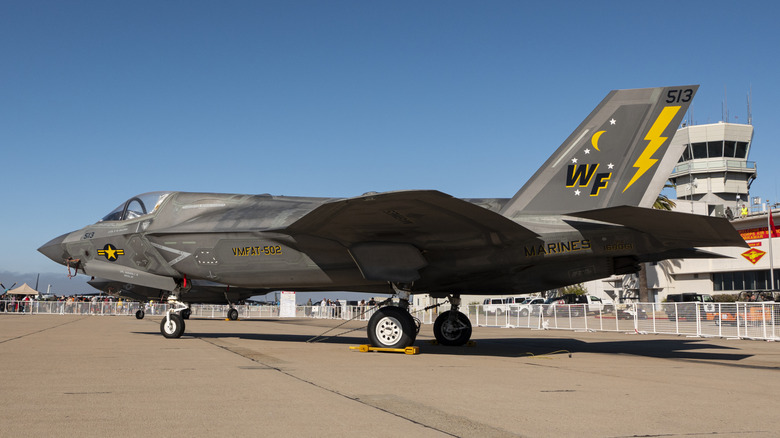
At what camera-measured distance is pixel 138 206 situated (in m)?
16.8

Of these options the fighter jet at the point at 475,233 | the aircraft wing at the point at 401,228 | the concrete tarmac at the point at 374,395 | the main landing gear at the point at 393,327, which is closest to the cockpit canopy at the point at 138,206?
the fighter jet at the point at 475,233

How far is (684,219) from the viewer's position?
10.6 metres

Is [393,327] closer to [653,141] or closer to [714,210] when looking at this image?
[653,141]

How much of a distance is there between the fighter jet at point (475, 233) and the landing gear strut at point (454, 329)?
0.03 meters

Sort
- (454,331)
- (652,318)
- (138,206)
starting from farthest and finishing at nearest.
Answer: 1. (652,318)
2. (138,206)
3. (454,331)

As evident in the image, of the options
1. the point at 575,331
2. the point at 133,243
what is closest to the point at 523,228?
the point at 133,243

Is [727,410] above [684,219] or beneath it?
beneath

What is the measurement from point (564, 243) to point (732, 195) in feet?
256

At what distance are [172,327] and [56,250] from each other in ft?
13.5

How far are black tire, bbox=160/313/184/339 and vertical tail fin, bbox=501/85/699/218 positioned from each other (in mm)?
8842

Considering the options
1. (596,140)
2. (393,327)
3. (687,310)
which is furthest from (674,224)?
(687,310)

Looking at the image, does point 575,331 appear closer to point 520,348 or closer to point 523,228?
point 520,348

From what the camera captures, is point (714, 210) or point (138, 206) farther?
point (714, 210)

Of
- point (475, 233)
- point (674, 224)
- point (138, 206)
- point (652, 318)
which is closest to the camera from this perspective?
point (674, 224)
